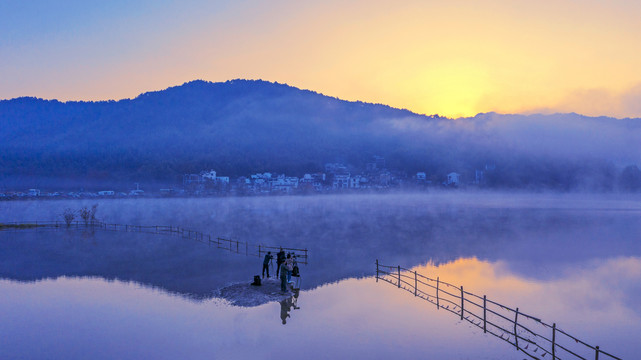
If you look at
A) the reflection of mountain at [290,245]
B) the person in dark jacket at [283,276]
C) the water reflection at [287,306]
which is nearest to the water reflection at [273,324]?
the water reflection at [287,306]

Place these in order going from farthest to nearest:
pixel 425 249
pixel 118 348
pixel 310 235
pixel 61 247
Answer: pixel 310 235
pixel 425 249
pixel 61 247
pixel 118 348

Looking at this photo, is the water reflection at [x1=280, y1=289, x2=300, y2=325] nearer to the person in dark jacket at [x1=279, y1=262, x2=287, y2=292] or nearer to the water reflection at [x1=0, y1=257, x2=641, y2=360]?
the water reflection at [x1=0, y1=257, x2=641, y2=360]

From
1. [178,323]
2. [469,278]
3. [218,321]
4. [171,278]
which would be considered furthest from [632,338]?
[171,278]

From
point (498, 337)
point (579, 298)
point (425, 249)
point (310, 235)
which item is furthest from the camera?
point (310, 235)

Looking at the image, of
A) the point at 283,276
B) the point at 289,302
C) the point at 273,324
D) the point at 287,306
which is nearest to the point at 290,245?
the point at 283,276

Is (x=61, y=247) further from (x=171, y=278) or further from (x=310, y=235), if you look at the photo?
(x=310, y=235)

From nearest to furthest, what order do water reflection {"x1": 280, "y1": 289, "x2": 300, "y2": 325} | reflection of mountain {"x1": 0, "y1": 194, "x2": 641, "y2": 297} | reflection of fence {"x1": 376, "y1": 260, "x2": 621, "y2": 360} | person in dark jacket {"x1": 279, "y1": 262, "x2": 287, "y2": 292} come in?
1. reflection of fence {"x1": 376, "y1": 260, "x2": 621, "y2": 360}
2. water reflection {"x1": 280, "y1": 289, "x2": 300, "y2": 325}
3. person in dark jacket {"x1": 279, "y1": 262, "x2": 287, "y2": 292}
4. reflection of mountain {"x1": 0, "y1": 194, "x2": 641, "y2": 297}

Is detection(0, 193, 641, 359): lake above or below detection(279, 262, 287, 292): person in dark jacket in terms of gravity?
below

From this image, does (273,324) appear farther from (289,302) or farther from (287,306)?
(289,302)

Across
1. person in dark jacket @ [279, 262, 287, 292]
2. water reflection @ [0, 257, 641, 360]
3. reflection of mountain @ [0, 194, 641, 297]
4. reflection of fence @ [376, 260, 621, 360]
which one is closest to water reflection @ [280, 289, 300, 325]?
water reflection @ [0, 257, 641, 360]

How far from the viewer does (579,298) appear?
94.4 feet

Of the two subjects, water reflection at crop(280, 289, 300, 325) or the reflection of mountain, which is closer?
water reflection at crop(280, 289, 300, 325)

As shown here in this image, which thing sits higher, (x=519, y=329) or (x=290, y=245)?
(x=519, y=329)

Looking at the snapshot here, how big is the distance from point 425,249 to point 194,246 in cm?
2551
